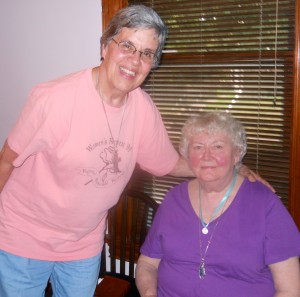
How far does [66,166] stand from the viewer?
4.49ft

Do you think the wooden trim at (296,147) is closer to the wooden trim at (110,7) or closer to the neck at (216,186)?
the neck at (216,186)

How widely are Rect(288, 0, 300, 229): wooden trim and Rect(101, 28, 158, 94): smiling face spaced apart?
2.90ft

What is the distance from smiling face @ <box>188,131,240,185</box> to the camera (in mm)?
1517

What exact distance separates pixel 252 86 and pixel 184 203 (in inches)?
33.1

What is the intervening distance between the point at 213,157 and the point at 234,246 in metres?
0.36

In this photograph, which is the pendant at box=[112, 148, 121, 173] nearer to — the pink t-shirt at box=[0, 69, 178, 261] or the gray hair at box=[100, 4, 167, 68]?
the pink t-shirt at box=[0, 69, 178, 261]

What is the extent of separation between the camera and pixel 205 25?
6.95ft

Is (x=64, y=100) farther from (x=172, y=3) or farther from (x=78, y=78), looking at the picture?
(x=172, y=3)

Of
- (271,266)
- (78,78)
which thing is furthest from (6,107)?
(271,266)

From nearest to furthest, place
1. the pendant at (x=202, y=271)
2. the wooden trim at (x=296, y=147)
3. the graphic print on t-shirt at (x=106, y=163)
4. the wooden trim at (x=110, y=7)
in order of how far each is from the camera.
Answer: the graphic print on t-shirt at (x=106, y=163), the pendant at (x=202, y=271), the wooden trim at (x=296, y=147), the wooden trim at (x=110, y=7)

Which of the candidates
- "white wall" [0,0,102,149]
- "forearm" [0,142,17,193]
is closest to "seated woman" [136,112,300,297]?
"forearm" [0,142,17,193]

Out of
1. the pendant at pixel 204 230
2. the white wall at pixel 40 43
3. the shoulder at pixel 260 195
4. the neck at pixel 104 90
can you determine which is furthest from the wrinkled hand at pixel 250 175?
the white wall at pixel 40 43

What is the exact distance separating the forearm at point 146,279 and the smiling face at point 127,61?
0.77 m

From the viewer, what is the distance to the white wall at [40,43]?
7.57 ft
